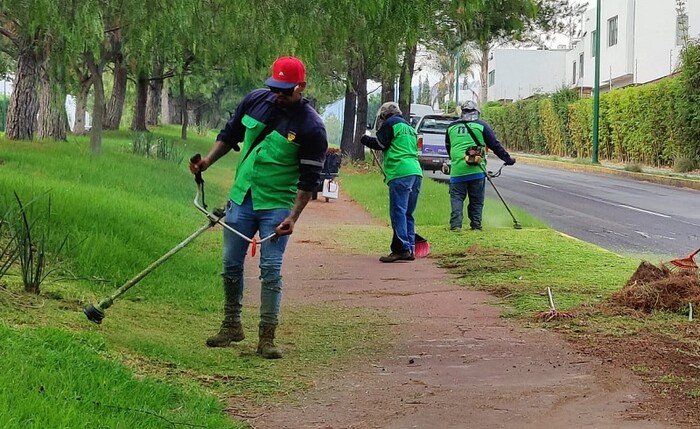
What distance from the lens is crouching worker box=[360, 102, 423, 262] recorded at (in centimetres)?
1041

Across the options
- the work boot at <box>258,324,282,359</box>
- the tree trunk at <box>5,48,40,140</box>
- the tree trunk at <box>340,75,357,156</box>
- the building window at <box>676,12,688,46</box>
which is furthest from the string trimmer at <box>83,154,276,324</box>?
the building window at <box>676,12,688,46</box>

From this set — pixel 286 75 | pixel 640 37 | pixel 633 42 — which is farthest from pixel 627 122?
pixel 286 75

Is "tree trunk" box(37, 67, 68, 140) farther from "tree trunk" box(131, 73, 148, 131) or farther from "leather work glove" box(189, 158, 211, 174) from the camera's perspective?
"leather work glove" box(189, 158, 211, 174)

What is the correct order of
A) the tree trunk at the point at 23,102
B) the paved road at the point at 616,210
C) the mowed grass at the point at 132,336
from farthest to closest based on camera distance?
the tree trunk at the point at 23,102 < the paved road at the point at 616,210 < the mowed grass at the point at 132,336

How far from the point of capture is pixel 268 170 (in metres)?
5.90

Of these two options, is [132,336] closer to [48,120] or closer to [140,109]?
[48,120]

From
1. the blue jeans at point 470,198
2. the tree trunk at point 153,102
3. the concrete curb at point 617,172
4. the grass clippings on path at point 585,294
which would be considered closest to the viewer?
the grass clippings on path at point 585,294

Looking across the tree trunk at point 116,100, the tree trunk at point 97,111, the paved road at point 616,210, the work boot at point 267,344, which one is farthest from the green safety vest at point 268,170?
the tree trunk at point 116,100

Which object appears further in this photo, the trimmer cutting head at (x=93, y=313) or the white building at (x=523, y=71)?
the white building at (x=523, y=71)

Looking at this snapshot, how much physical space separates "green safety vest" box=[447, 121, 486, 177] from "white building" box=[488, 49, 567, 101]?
58726mm

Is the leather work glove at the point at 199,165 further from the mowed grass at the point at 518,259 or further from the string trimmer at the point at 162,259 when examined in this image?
the mowed grass at the point at 518,259

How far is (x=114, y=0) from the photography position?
860 centimetres

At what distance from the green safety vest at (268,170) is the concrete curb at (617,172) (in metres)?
20.4

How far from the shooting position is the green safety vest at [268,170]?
585 cm
